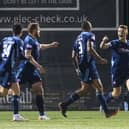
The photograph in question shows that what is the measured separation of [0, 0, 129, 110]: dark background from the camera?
20359 millimetres

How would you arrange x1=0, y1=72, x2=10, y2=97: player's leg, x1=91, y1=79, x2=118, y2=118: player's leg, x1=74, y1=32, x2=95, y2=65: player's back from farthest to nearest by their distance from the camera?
1. x1=74, y1=32, x2=95, y2=65: player's back
2. x1=91, y1=79, x2=118, y2=118: player's leg
3. x1=0, y1=72, x2=10, y2=97: player's leg

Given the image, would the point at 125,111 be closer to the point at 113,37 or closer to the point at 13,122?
the point at 113,37

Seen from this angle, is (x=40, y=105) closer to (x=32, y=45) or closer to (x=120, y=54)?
(x=32, y=45)

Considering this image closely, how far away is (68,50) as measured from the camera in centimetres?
2045

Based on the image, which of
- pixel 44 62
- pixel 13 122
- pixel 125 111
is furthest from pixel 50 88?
pixel 13 122

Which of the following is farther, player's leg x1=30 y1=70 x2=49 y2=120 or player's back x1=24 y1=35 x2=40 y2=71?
player's leg x1=30 y1=70 x2=49 y2=120

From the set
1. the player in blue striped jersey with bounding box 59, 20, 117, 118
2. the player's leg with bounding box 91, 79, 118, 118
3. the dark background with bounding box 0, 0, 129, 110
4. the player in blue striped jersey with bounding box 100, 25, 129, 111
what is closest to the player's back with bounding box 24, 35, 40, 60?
the player in blue striped jersey with bounding box 59, 20, 117, 118

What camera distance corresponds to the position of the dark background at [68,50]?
66.8ft

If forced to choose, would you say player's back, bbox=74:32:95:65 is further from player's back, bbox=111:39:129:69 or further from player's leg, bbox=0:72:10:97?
player's leg, bbox=0:72:10:97

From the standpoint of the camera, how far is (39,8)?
20344 mm

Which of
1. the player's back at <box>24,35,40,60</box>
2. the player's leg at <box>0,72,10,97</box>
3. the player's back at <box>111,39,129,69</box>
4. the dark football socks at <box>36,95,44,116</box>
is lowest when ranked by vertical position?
the dark football socks at <box>36,95,44,116</box>

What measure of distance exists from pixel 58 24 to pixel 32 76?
446cm

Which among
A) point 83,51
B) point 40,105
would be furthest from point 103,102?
point 40,105

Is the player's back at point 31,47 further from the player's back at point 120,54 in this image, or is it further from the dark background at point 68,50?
the dark background at point 68,50
